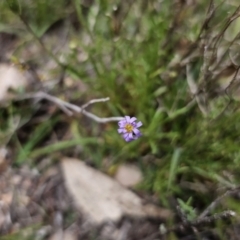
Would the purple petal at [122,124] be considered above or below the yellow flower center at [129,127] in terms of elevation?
above

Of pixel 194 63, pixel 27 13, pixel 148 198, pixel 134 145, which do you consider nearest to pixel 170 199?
pixel 148 198

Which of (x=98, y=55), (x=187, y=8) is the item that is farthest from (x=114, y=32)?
(x=187, y=8)

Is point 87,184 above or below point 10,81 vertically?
below

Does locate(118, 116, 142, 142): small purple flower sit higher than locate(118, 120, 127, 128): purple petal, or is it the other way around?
locate(118, 120, 127, 128): purple petal

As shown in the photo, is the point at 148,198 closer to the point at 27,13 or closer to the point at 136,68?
the point at 136,68

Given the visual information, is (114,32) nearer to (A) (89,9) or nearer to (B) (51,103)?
(A) (89,9)

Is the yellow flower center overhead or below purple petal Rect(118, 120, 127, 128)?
below

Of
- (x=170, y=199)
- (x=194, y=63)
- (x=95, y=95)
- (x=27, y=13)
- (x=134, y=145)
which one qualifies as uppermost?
(x=27, y=13)

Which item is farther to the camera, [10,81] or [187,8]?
[10,81]

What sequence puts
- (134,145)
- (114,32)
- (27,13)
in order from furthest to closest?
(27,13)
(114,32)
(134,145)

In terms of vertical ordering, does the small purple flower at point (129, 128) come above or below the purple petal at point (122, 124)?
below

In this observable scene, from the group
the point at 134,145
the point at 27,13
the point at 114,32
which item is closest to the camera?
the point at 134,145
